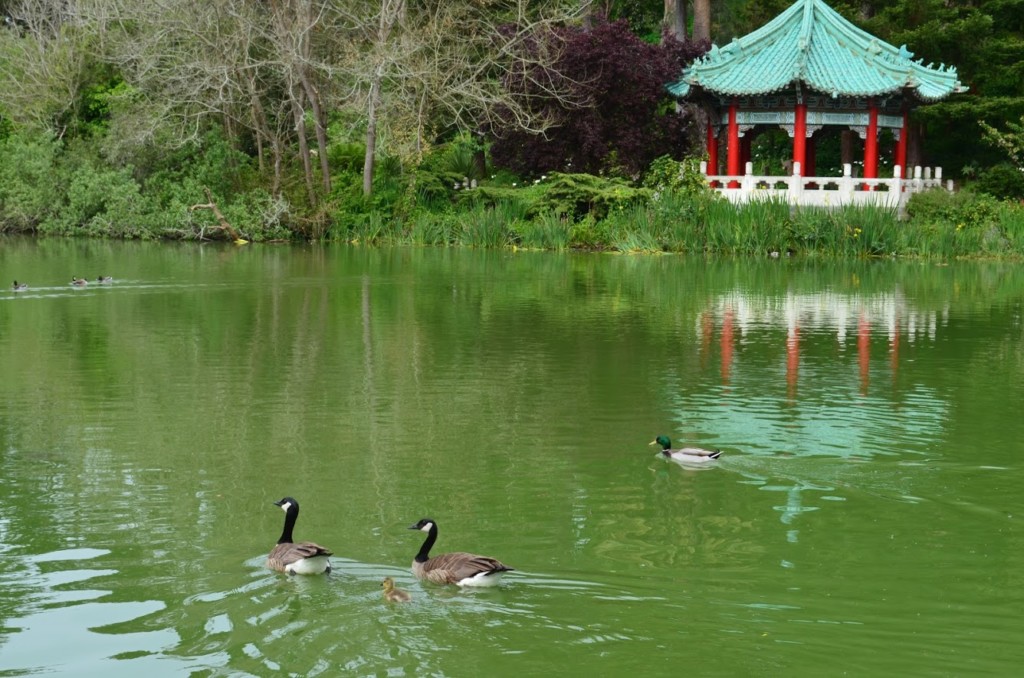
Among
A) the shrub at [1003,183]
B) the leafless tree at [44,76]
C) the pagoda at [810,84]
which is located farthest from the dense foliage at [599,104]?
the leafless tree at [44,76]

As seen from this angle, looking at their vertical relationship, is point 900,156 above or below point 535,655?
above

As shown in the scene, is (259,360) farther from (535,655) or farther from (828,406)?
(535,655)

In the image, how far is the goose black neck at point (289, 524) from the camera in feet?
28.6

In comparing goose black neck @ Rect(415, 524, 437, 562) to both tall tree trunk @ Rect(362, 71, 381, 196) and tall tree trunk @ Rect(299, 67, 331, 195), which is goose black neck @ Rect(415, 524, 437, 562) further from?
tall tree trunk @ Rect(299, 67, 331, 195)

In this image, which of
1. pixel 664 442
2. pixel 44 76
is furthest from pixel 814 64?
pixel 664 442

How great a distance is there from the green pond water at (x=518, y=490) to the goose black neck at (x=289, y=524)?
8.2 inches

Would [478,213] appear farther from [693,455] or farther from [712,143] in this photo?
[693,455]

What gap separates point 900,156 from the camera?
130 ft

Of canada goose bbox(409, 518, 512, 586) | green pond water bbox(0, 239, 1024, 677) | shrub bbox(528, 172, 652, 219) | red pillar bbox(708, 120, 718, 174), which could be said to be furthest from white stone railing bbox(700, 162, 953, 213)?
canada goose bbox(409, 518, 512, 586)

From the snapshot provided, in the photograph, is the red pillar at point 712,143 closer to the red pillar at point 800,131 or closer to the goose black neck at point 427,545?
the red pillar at point 800,131

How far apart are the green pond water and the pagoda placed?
684 inches

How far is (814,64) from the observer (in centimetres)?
3838

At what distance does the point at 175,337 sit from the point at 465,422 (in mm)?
6827

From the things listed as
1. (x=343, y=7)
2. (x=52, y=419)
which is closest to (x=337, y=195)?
(x=343, y=7)
